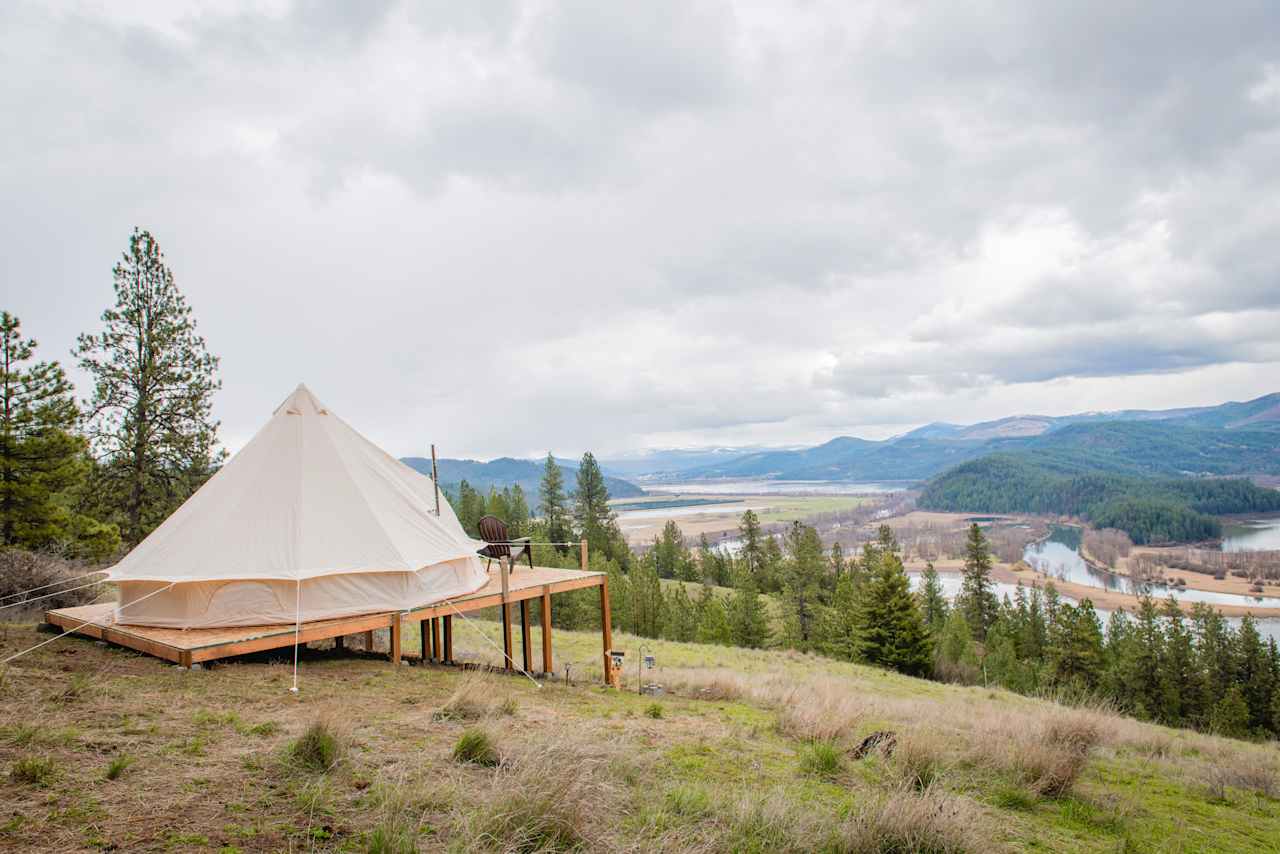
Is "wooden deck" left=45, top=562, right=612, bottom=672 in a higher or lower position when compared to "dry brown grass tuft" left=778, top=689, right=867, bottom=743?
higher

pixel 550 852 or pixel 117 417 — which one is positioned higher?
pixel 117 417

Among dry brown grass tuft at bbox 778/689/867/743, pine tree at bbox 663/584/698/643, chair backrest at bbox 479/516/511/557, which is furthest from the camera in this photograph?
pine tree at bbox 663/584/698/643

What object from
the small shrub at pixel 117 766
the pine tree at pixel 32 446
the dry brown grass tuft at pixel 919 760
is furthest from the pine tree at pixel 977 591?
the small shrub at pixel 117 766

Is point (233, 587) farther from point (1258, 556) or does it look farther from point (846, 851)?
point (1258, 556)

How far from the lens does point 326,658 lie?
8953 mm

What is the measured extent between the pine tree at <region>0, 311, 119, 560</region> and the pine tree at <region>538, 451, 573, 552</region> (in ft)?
116

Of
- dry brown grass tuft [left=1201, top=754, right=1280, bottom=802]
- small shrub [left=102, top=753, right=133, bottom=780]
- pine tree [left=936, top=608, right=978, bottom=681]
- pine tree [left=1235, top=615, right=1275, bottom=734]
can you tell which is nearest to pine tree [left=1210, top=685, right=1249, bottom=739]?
pine tree [left=1235, top=615, right=1275, bottom=734]

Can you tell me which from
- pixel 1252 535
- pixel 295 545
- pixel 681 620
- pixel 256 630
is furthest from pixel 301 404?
pixel 1252 535

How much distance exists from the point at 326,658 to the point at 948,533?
506ft

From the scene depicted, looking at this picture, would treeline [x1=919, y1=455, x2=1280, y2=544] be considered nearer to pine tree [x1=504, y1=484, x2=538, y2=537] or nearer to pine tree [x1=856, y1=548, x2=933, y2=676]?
pine tree [x1=856, y1=548, x2=933, y2=676]

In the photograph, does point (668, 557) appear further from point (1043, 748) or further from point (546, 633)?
point (1043, 748)

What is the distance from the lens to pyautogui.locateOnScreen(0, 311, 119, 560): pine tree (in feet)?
45.0

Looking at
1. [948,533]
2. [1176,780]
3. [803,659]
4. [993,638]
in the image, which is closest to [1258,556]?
[948,533]

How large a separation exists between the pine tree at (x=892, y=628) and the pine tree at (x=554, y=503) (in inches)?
968
